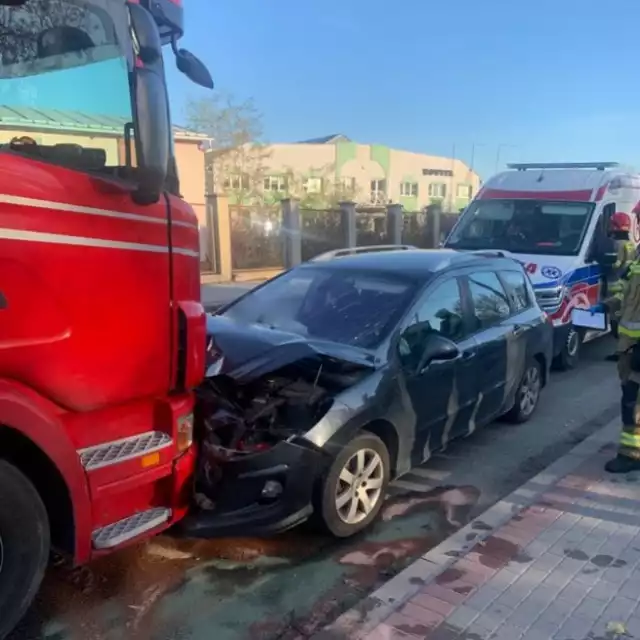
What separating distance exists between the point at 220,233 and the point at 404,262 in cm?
1409

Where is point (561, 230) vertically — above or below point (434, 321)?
above

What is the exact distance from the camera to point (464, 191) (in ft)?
209

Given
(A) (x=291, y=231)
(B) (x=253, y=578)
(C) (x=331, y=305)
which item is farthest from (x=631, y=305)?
(A) (x=291, y=231)

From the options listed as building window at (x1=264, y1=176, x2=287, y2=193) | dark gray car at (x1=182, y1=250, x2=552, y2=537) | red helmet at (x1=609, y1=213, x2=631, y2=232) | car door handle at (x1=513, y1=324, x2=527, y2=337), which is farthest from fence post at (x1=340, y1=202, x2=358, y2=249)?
building window at (x1=264, y1=176, x2=287, y2=193)

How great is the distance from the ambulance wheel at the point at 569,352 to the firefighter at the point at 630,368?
3669 millimetres

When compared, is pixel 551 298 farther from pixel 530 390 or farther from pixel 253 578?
pixel 253 578

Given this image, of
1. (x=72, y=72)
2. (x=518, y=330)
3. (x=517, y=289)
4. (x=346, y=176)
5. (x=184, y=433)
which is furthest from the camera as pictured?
(x=346, y=176)

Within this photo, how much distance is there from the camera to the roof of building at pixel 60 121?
121 inches

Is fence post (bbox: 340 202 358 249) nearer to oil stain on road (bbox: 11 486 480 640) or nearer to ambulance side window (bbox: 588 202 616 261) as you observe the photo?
ambulance side window (bbox: 588 202 616 261)

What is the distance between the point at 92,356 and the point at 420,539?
2376mm

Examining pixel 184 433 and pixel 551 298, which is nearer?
pixel 184 433

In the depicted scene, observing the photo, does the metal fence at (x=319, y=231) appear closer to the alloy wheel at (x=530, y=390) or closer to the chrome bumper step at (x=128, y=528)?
the alloy wheel at (x=530, y=390)

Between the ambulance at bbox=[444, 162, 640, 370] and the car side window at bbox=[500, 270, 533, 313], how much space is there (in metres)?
1.96

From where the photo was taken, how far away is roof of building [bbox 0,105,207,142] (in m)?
3.07
